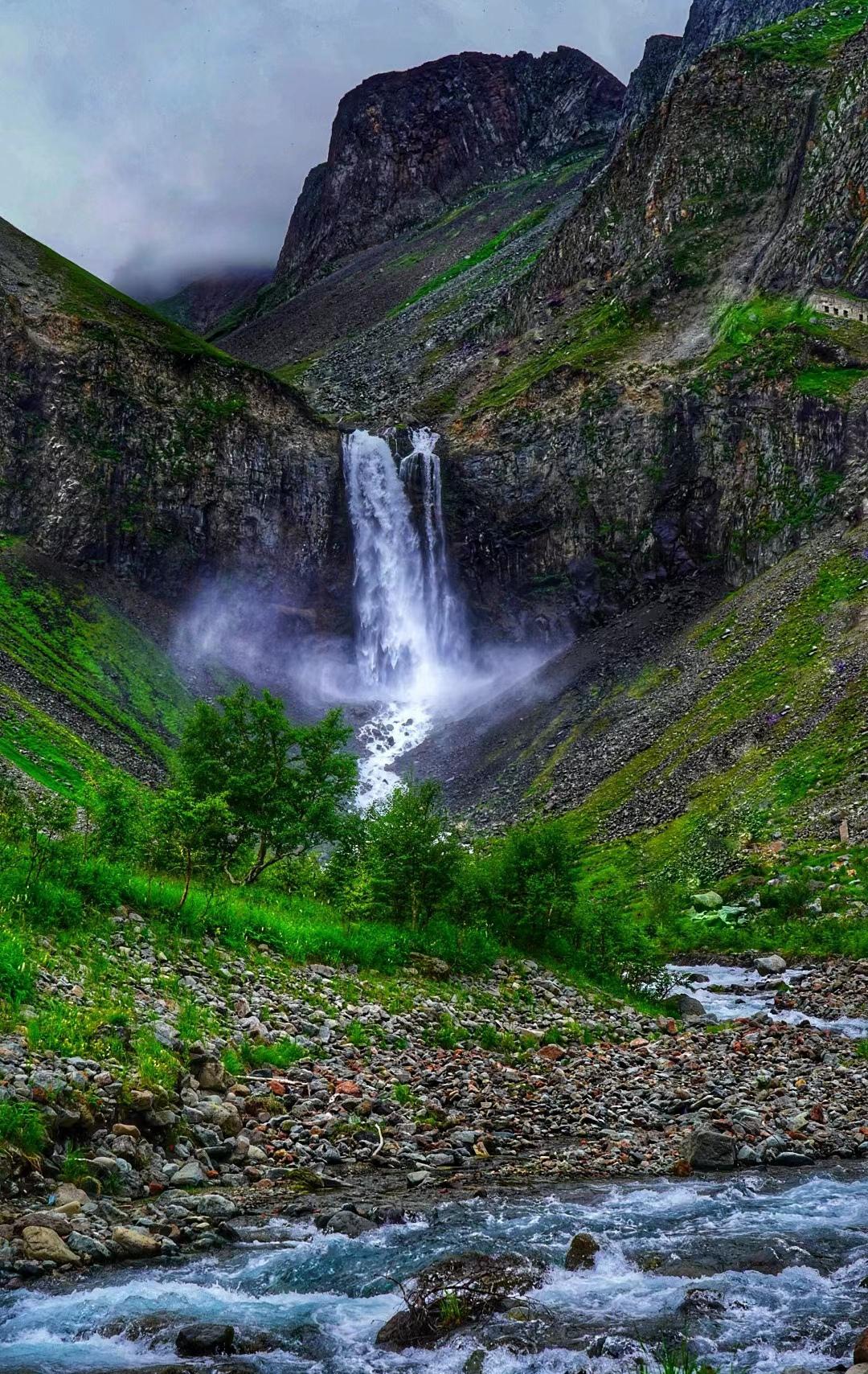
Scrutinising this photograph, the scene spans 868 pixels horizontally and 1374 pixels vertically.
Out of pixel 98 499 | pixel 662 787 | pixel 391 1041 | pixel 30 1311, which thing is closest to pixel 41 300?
pixel 98 499

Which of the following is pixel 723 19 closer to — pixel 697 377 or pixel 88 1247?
pixel 697 377

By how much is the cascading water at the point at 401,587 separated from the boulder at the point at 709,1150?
68.2m

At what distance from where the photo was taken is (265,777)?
87.8 ft

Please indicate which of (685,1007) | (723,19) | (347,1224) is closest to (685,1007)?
(685,1007)

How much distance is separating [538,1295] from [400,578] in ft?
269

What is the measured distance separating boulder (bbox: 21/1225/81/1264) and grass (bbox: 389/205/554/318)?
554 ft

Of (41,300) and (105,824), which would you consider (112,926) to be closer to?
(105,824)

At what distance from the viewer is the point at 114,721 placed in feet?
208

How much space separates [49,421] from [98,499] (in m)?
7.84

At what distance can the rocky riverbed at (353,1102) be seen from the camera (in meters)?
9.46

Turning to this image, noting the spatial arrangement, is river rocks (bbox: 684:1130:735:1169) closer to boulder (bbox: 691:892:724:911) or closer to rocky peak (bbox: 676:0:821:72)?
boulder (bbox: 691:892:724:911)

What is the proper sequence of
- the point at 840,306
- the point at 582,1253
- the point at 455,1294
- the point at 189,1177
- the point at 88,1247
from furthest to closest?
1. the point at 840,306
2. the point at 189,1177
3. the point at 582,1253
4. the point at 88,1247
5. the point at 455,1294

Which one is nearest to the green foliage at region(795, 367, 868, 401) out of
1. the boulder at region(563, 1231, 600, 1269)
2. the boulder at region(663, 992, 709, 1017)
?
the boulder at region(663, 992, 709, 1017)

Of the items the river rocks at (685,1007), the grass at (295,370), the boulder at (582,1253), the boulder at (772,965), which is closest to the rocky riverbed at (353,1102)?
the boulder at (582,1253)
